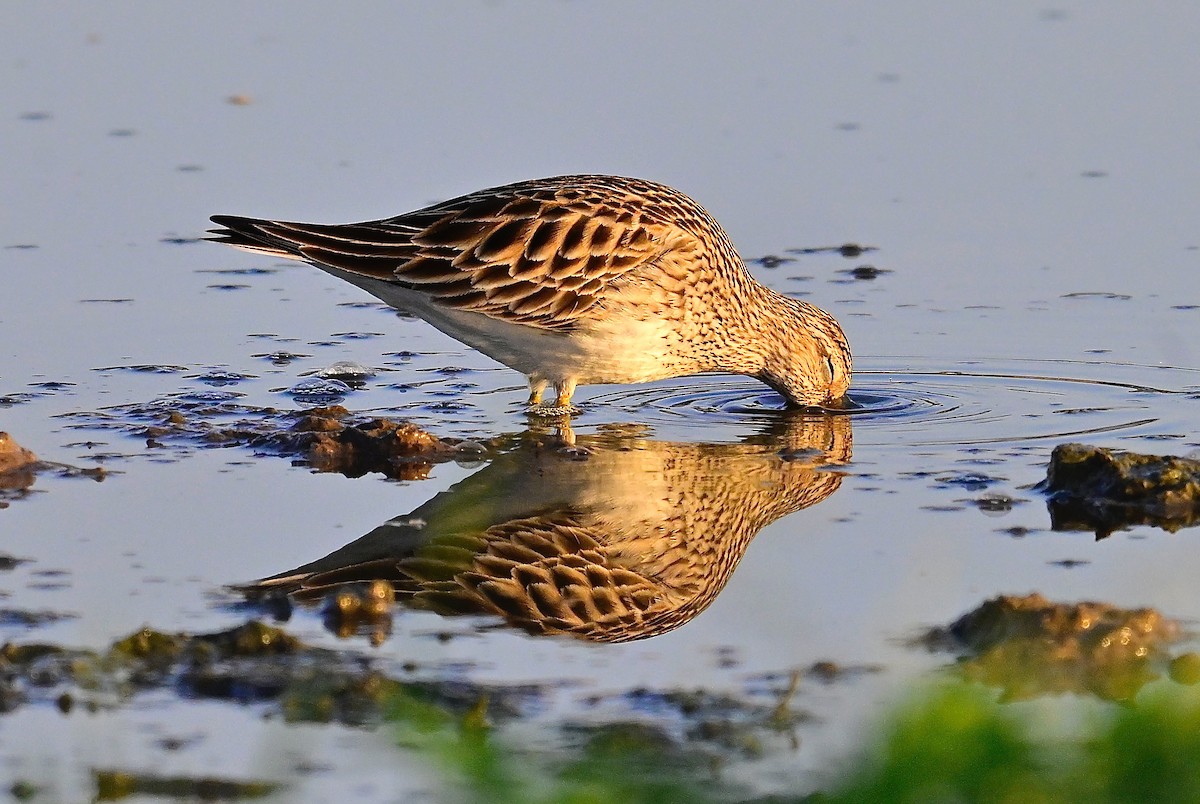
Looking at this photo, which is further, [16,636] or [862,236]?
[862,236]

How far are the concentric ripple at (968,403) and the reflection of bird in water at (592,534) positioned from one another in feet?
1.74

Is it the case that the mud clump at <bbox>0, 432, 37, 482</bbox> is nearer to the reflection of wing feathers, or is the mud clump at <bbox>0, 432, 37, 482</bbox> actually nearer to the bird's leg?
the reflection of wing feathers

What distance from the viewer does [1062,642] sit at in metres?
6.59

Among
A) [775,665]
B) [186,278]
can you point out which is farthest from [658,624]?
[186,278]

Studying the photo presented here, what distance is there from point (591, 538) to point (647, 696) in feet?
5.79

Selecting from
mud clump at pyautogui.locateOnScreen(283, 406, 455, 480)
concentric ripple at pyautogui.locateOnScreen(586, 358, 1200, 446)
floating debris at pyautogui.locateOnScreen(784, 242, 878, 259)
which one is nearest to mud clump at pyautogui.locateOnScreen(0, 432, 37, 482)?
mud clump at pyautogui.locateOnScreen(283, 406, 455, 480)

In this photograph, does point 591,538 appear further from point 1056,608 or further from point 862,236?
point 862,236

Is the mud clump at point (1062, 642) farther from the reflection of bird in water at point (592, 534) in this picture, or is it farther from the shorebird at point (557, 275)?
the shorebird at point (557, 275)

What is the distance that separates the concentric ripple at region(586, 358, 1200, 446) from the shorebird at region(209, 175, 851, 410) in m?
0.31

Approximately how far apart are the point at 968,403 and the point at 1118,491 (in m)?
2.14

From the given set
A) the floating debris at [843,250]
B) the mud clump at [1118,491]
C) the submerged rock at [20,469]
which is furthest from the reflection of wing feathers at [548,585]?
the floating debris at [843,250]

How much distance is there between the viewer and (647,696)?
644 cm

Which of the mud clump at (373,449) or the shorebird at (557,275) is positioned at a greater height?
the shorebird at (557,275)

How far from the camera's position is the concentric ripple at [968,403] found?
397 inches
